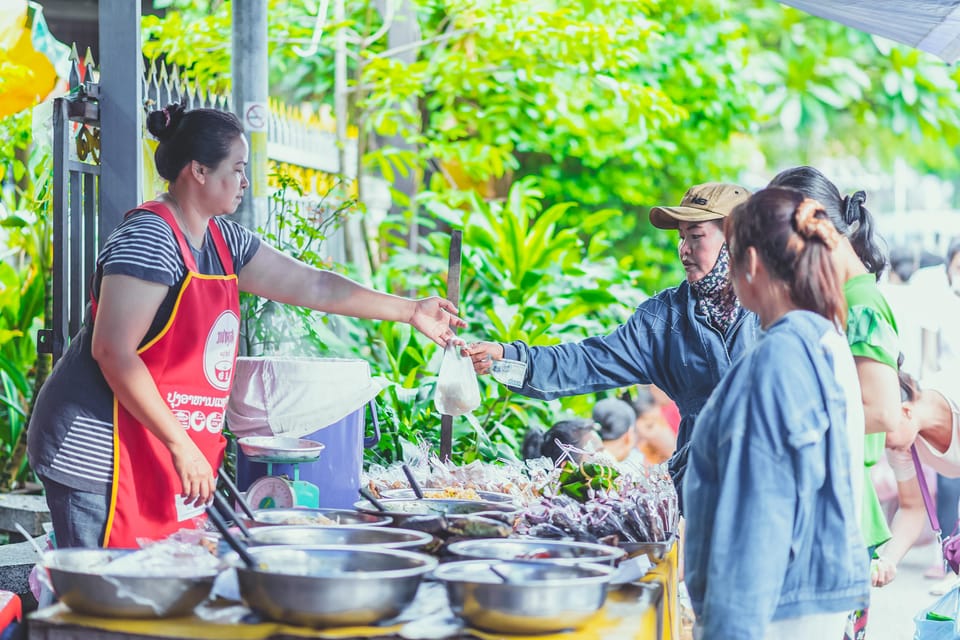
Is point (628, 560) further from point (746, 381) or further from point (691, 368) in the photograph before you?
point (691, 368)

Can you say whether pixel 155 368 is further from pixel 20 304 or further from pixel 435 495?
pixel 20 304

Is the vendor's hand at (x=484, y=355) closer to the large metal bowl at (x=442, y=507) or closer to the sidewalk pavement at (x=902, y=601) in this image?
the large metal bowl at (x=442, y=507)

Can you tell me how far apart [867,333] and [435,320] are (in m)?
1.45

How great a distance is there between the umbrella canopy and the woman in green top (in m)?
1.03

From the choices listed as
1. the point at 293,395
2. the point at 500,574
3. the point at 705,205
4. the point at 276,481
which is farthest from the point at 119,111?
the point at 500,574

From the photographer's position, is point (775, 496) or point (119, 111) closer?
point (775, 496)

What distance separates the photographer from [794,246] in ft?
7.86

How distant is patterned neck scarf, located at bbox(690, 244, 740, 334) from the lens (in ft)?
12.1

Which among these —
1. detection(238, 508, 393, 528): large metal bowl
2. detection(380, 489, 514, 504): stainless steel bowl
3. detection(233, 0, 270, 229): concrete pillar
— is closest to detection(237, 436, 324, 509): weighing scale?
detection(380, 489, 514, 504): stainless steel bowl

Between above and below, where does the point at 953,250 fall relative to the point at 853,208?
above

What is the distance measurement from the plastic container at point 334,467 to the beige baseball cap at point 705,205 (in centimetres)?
126

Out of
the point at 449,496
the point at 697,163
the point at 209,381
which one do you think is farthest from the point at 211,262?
the point at 697,163

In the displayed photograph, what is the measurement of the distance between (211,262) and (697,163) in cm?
838

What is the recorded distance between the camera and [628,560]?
2645mm
